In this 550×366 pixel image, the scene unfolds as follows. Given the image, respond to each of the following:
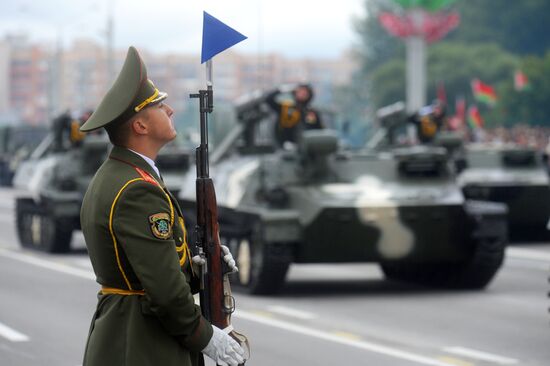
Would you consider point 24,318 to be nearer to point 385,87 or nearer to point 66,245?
point 66,245

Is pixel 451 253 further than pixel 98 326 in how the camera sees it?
Yes

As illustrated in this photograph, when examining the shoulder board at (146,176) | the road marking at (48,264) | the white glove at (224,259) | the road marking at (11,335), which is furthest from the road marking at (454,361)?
the road marking at (48,264)

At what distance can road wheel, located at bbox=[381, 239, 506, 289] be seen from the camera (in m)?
15.7

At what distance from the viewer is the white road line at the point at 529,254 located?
20.8 metres

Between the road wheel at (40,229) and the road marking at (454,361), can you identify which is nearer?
the road marking at (454,361)

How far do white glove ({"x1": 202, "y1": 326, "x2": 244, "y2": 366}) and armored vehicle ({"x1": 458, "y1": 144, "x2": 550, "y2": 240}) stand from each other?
17344mm

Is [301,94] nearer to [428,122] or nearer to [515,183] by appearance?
[428,122]

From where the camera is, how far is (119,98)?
5.41 meters

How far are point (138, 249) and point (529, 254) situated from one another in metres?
16.8

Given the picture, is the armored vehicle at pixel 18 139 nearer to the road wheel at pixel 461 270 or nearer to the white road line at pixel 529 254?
the white road line at pixel 529 254

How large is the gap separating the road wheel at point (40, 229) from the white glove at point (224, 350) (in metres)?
16.7

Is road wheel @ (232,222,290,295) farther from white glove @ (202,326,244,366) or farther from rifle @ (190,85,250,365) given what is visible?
white glove @ (202,326,244,366)

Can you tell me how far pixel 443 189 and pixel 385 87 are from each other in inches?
2901

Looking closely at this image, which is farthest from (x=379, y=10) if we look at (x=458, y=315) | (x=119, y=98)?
(x=119, y=98)
